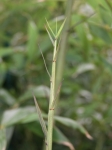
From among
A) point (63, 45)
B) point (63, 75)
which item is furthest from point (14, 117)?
point (63, 75)

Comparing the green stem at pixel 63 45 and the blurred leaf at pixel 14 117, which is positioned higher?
the green stem at pixel 63 45

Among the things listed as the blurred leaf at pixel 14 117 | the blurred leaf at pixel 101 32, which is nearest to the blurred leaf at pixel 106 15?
the blurred leaf at pixel 101 32

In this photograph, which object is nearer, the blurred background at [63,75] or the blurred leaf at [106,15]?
the blurred leaf at [106,15]

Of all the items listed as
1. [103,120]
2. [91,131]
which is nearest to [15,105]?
[103,120]

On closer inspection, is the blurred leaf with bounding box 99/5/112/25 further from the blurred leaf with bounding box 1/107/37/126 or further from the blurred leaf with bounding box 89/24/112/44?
the blurred leaf with bounding box 1/107/37/126

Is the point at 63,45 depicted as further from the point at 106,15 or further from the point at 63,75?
the point at 63,75

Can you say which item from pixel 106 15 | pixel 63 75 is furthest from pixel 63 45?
pixel 63 75

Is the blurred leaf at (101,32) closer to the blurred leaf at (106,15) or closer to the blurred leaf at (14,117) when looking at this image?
the blurred leaf at (106,15)

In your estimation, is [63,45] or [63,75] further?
[63,75]

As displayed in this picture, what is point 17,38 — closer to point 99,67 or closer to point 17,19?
point 17,19

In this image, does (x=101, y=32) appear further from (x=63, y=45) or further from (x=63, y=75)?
(x=63, y=75)

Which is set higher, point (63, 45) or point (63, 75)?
point (63, 45)

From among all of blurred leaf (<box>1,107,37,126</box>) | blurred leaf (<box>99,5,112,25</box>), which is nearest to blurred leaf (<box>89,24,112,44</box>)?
blurred leaf (<box>99,5,112,25</box>)
